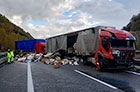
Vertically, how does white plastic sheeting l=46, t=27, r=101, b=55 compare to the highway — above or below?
above

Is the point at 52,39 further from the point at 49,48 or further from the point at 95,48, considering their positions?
the point at 95,48

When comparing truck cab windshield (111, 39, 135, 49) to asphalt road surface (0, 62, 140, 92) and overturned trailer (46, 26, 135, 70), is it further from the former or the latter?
asphalt road surface (0, 62, 140, 92)

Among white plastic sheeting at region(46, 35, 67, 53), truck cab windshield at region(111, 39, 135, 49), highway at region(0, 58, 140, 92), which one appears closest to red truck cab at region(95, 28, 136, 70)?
truck cab windshield at region(111, 39, 135, 49)

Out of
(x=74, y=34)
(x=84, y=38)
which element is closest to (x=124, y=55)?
(x=84, y=38)

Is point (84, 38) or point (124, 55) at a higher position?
point (84, 38)

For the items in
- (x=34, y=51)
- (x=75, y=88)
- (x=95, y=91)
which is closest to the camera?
(x=95, y=91)

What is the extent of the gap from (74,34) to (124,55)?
5819 mm

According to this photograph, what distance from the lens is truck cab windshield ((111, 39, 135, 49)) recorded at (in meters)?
8.04

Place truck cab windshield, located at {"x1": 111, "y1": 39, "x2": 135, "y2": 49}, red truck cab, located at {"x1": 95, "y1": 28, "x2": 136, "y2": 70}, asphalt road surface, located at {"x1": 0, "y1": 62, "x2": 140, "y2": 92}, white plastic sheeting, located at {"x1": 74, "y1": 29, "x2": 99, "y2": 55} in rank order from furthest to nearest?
white plastic sheeting, located at {"x1": 74, "y1": 29, "x2": 99, "y2": 55} < truck cab windshield, located at {"x1": 111, "y1": 39, "x2": 135, "y2": 49} < red truck cab, located at {"x1": 95, "y1": 28, "x2": 136, "y2": 70} < asphalt road surface, located at {"x1": 0, "y1": 62, "x2": 140, "y2": 92}

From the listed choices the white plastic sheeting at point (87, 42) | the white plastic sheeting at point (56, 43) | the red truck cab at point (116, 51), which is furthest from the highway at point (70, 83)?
the white plastic sheeting at point (56, 43)

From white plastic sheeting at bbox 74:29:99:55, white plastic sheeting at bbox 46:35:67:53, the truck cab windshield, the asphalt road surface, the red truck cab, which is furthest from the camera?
white plastic sheeting at bbox 46:35:67:53

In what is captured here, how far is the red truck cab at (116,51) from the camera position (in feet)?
25.6

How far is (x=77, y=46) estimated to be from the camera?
1228 centimetres

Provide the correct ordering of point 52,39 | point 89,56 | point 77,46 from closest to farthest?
point 89,56, point 77,46, point 52,39
